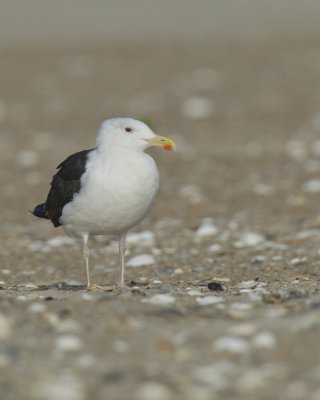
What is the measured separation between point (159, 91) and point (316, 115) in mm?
3820

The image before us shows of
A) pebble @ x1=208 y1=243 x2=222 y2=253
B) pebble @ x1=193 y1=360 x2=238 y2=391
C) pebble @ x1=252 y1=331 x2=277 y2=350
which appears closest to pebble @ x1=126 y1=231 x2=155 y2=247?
pebble @ x1=208 y1=243 x2=222 y2=253

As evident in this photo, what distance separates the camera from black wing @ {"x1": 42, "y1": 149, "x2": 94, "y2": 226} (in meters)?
7.67

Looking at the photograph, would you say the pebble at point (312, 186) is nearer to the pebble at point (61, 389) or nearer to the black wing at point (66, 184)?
the black wing at point (66, 184)

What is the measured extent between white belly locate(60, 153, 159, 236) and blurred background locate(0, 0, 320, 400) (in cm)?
60

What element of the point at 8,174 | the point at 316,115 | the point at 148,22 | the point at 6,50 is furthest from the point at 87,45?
the point at 8,174

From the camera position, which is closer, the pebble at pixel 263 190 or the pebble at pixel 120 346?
the pebble at pixel 120 346

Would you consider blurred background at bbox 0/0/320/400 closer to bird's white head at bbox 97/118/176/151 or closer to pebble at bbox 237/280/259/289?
pebble at bbox 237/280/259/289

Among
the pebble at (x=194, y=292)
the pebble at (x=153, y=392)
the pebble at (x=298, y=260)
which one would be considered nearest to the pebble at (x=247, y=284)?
the pebble at (x=194, y=292)

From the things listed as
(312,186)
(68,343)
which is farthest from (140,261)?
(68,343)

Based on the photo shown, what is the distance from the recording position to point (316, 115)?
16797 mm

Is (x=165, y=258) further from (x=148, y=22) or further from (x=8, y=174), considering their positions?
(x=148, y=22)

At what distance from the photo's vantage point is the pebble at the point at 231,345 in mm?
5152

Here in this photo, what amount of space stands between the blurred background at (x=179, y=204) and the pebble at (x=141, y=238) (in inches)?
5.3

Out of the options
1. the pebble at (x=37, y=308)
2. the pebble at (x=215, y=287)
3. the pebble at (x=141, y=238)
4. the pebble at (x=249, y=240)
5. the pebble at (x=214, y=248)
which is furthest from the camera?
the pebble at (x=141, y=238)
